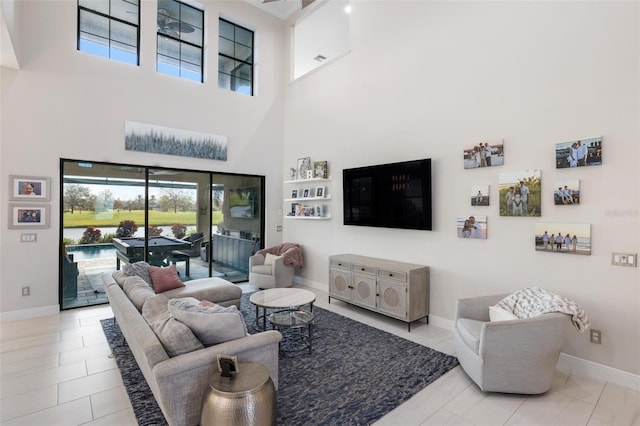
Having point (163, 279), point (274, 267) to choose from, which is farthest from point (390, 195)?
point (163, 279)

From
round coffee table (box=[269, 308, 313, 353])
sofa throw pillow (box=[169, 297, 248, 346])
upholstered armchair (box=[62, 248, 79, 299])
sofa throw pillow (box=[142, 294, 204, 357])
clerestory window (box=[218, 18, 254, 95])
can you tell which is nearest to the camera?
sofa throw pillow (box=[142, 294, 204, 357])

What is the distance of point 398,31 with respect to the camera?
4.77 metres

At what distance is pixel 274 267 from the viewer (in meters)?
5.87

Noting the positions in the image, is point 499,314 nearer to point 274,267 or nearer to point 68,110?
point 274,267

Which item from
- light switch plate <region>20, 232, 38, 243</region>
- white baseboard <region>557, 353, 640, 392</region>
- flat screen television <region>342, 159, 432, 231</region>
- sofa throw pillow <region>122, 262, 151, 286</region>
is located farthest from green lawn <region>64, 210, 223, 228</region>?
white baseboard <region>557, 353, 640, 392</region>

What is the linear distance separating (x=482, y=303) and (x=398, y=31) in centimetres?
401

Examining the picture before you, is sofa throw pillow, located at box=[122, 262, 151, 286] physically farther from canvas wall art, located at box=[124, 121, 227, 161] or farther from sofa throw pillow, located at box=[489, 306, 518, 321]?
sofa throw pillow, located at box=[489, 306, 518, 321]

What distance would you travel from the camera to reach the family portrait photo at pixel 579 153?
9.70ft

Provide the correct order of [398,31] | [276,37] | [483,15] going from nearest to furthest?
[483,15], [398,31], [276,37]

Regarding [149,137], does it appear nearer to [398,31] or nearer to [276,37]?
[276,37]

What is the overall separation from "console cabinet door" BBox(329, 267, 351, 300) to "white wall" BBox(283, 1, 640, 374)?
59 cm

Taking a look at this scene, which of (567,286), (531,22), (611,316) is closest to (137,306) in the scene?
(567,286)

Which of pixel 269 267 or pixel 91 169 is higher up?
pixel 91 169

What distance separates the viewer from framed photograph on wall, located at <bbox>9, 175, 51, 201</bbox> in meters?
4.37
